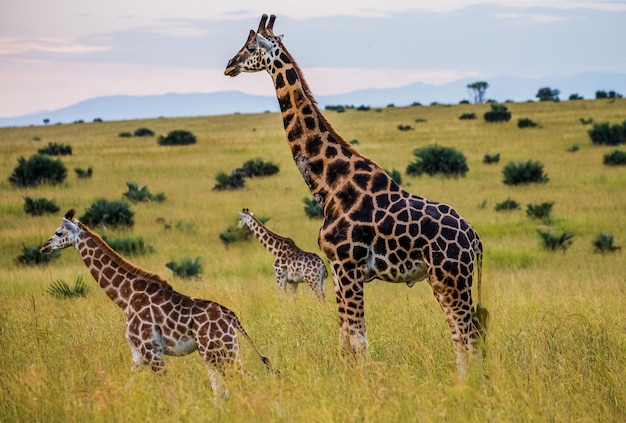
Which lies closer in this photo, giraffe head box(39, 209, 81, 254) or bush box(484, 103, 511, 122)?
giraffe head box(39, 209, 81, 254)

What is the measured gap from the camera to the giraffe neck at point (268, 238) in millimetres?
12648

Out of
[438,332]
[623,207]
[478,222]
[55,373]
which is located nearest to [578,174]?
[623,207]

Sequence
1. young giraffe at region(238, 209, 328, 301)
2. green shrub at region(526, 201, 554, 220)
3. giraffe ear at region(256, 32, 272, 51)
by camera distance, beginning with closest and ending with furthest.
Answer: giraffe ear at region(256, 32, 272, 51), young giraffe at region(238, 209, 328, 301), green shrub at region(526, 201, 554, 220)

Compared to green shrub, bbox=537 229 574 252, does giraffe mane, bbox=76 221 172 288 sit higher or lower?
higher

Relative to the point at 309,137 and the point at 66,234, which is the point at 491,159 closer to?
the point at 309,137

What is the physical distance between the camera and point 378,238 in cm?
712

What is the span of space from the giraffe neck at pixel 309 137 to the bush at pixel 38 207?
19975 millimetres

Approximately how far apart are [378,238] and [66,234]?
3.01m

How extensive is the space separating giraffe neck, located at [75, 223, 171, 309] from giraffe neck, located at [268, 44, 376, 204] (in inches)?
60.8

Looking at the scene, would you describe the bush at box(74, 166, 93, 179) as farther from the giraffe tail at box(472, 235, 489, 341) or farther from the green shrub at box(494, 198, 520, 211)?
the giraffe tail at box(472, 235, 489, 341)

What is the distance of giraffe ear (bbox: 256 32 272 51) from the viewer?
301 inches

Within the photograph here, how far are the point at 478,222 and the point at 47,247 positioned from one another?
1561 cm

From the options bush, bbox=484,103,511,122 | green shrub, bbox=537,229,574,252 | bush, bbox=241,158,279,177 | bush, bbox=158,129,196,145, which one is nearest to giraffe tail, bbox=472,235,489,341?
green shrub, bbox=537,229,574,252

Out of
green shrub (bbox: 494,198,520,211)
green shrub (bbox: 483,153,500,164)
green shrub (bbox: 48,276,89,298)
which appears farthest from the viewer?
green shrub (bbox: 483,153,500,164)
